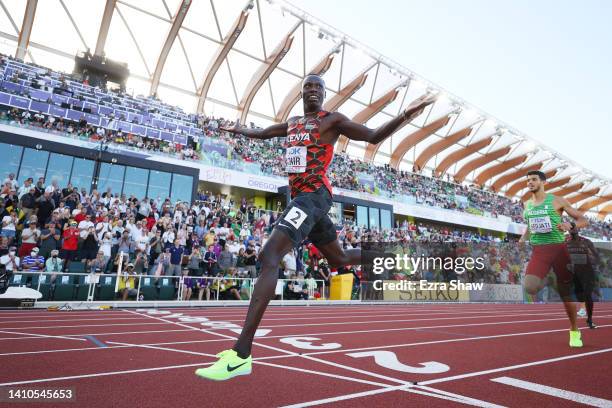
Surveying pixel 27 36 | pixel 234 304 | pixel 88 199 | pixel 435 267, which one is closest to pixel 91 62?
pixel 27 36

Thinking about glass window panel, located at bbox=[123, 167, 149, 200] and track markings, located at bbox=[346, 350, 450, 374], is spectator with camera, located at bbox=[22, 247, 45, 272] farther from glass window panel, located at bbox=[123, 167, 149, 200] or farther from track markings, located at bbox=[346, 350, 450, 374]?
track markings, located at bbox=[346, 350, 450, 374]

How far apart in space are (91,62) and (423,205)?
91.7 ft

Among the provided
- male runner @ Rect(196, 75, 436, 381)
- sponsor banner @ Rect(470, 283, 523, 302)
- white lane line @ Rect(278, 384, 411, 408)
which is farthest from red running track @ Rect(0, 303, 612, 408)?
sponsor banner @ Rect(470, 283, 523, 302)

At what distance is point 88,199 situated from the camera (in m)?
12.4

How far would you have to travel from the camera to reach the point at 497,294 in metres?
16.6

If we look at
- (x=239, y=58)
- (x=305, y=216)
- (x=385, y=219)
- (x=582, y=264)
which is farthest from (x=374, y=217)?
(x=305, y=216)

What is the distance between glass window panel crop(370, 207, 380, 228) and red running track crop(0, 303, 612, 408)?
848 inches

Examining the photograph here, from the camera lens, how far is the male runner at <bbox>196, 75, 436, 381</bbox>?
252 centimetres

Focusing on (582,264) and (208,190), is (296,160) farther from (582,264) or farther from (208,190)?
(208,190)

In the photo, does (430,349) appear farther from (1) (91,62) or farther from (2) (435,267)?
(1) (91,62)

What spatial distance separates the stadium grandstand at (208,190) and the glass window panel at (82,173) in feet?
0.26

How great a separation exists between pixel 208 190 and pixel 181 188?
377 cm

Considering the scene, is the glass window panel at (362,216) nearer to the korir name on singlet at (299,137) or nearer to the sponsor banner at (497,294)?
the sponsor banner at (497,294)

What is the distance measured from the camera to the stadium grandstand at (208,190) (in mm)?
5469
